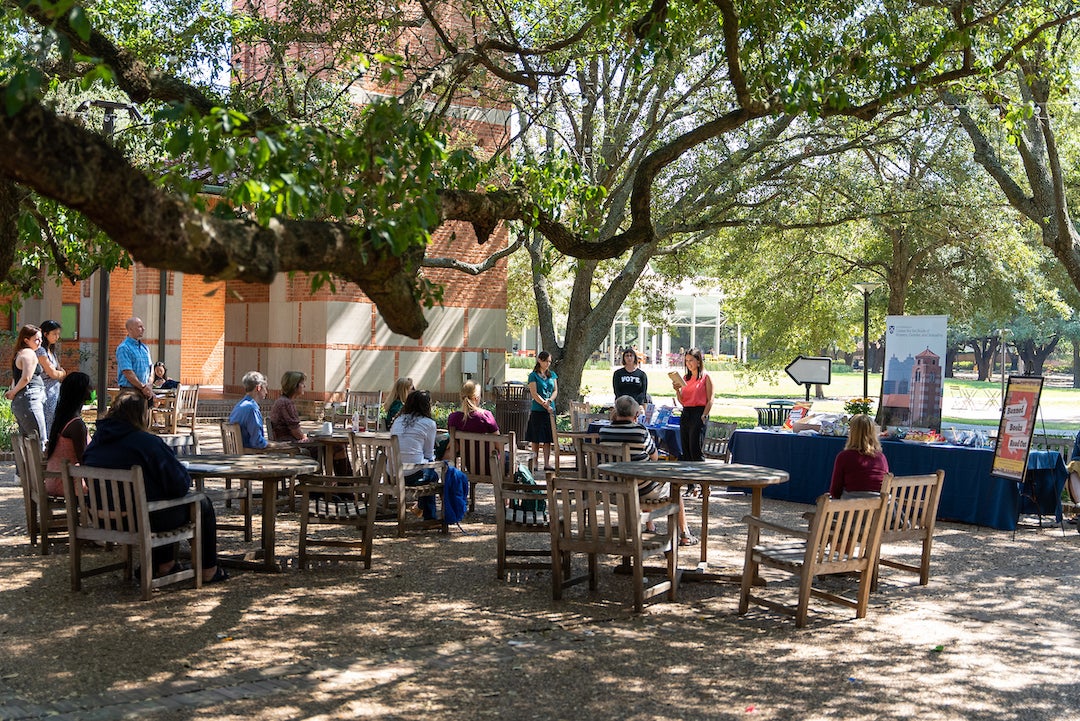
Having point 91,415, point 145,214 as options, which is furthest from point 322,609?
point 91,415

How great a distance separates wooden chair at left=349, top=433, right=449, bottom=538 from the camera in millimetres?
9367

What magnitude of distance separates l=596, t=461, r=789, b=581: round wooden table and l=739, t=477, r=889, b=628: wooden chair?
48cm

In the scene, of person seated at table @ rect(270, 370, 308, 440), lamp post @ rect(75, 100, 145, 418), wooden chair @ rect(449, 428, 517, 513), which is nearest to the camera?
person seated at table @ rect(270, 370, 308, 440)

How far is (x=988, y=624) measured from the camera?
23.5ft

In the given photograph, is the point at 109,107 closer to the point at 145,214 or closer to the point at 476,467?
the point at 476,467

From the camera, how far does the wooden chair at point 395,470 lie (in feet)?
30.7

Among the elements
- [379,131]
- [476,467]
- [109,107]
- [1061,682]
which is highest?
[109,107]

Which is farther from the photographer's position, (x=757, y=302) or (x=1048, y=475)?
(x=757, y=302)

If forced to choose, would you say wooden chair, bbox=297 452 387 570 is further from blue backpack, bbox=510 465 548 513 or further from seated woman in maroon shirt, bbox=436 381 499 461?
seated woman in maroon shirt, bbox=436 381 499 461

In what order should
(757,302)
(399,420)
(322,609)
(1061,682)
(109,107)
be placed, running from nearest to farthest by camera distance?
(1061,682) < (322,609) < (399,420) < (109,107) < (757,302)

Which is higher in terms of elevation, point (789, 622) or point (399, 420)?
point (399, 420)

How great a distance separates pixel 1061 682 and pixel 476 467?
244 inches

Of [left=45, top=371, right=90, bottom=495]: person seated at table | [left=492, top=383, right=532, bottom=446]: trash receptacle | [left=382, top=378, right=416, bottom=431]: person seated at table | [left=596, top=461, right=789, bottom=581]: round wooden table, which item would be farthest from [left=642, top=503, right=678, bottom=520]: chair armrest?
[left=492, top=383, right=532, bottom=446]: trash receptacle

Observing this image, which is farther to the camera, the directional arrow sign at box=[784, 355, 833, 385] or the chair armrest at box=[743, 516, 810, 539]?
the directional arrow sign at box=[784, 355, 833, 385]
